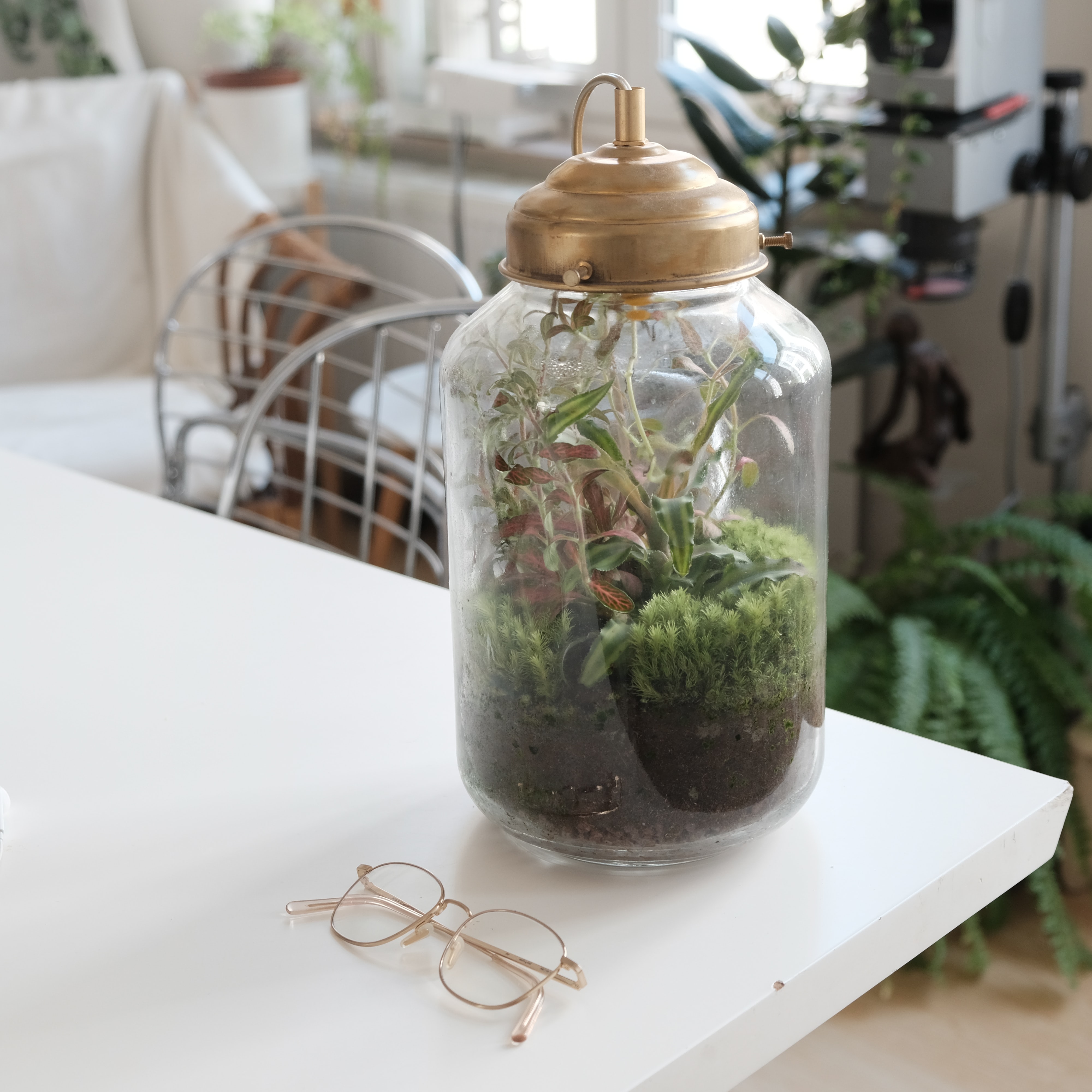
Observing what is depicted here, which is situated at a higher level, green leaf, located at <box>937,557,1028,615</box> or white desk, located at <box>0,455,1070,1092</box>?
white desk, located at <box>0,455,1070,1092</box>

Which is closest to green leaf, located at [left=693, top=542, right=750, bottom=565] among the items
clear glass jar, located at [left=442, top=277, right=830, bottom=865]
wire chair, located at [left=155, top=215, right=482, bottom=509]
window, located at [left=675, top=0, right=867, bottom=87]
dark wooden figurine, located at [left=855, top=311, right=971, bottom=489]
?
clear glass jar, located at [left=442, top=277, right=830, bottom=865]

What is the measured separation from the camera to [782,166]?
1.88 meters

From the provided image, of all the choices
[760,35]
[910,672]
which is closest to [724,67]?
[760,35]

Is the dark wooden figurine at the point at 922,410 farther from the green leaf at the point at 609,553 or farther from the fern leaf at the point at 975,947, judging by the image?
the green leaf at the point at 609,553

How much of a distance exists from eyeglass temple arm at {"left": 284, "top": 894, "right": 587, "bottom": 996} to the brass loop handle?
0.32 m

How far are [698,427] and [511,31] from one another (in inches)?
101

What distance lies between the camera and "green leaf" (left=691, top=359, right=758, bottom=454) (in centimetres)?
54

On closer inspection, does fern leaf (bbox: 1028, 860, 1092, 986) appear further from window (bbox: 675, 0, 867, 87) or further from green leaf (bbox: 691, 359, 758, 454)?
window (bbox: 675, 0, 867, 87)

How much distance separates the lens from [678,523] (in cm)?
53

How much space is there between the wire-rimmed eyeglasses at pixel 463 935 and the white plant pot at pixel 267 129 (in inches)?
93.5

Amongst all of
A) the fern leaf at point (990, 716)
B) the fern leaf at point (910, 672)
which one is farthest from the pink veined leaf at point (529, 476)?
the fern leaf at point (990, 716)

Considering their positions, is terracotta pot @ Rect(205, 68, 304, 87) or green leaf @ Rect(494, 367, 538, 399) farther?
terracotta pot @ Rect(205, 68, 304, 87)

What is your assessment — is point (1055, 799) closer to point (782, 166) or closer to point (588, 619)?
point (588, 619)

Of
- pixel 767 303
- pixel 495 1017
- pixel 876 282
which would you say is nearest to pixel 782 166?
pixel 876 282
